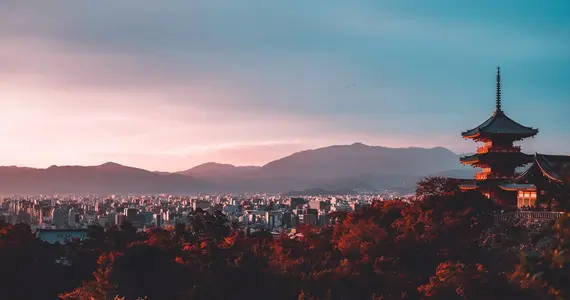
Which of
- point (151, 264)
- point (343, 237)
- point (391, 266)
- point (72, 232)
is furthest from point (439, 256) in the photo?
point (72, 232)

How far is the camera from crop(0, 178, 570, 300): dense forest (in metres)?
16.7

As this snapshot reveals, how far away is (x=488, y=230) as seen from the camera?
19531mm

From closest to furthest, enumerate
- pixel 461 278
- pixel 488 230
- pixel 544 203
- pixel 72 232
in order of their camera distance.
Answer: pixel 461 278 → pixel 488 230 → pixel 544 203 → pixel 72 232

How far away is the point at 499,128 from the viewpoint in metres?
26.1

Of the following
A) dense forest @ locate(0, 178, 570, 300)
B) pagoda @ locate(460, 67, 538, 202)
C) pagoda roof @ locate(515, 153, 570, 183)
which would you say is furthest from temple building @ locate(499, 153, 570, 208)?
pagoda @ locate(460, 67, 538, 202)

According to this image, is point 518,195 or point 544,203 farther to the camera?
point 518,195

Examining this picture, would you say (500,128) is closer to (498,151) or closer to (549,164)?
(498,151)

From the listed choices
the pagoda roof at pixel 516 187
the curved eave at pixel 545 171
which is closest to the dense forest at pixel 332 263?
the pagoda roof at pixel 516 187

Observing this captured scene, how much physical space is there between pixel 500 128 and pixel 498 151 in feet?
2.61

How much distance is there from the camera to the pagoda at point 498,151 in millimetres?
25656

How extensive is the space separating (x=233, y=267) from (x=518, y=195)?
942cm

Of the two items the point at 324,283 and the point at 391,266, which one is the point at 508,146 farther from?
the point at 324,283

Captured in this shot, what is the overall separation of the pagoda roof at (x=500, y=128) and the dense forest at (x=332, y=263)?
4.79 meters

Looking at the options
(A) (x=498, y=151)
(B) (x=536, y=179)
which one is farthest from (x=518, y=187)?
(A) (x=498, y=151)
